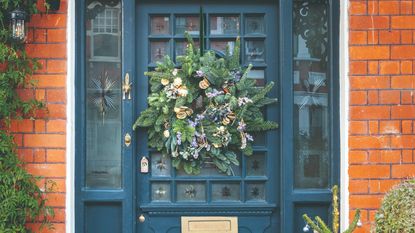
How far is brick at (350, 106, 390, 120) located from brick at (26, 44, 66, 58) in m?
2.19

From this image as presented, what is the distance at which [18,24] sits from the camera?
4.46m

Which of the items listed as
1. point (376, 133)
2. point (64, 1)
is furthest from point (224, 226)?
point (64, 1)

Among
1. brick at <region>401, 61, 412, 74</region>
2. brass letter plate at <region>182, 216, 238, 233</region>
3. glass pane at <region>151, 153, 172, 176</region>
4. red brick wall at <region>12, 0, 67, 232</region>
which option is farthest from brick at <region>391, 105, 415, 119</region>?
red brick wall at <region>12, 0, 67, 232</region>

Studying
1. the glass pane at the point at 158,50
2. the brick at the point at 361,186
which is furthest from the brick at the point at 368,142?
the glass pane at the point at 158,50

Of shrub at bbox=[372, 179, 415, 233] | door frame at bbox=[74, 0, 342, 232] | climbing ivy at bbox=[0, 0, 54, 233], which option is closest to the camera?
shrub at bbox=[372, 179, 415, 233]

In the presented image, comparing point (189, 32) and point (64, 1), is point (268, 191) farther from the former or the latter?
point (64, 1)

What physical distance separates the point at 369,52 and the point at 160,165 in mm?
1793

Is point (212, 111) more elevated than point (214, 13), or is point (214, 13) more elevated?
point (214, 13)

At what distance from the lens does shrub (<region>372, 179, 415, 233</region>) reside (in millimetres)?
3847

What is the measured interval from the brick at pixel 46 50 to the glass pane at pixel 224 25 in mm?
Result: 1154

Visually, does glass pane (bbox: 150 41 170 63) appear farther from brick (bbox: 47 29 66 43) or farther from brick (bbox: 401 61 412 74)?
brick (bbox: 401 61 412 74)

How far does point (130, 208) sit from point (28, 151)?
87cm

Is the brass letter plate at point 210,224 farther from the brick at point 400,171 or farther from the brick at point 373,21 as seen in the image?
the brick at point 373,21

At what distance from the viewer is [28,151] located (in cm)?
466
